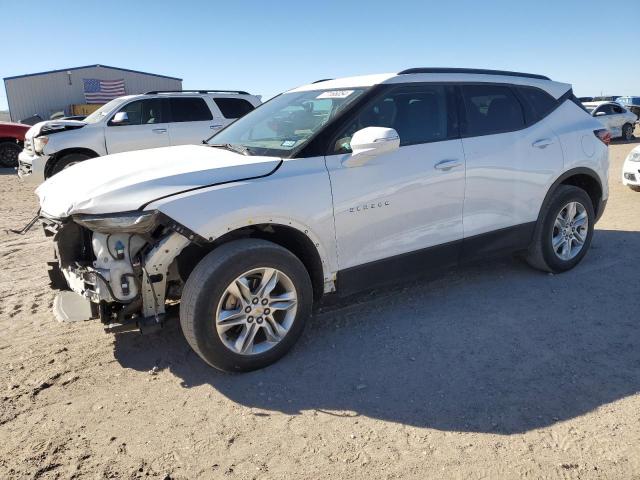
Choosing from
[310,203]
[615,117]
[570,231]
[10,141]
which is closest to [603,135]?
[570,231]

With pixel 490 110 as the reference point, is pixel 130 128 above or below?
above

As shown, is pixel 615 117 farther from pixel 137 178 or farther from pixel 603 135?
pixel 137 178

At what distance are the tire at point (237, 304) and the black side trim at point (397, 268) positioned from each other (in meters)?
0.37

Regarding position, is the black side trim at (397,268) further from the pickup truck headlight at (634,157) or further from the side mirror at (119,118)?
the side mirror at (119,118)

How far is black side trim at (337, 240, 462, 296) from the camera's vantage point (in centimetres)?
369

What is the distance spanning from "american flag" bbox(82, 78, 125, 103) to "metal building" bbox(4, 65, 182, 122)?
0.81 ft

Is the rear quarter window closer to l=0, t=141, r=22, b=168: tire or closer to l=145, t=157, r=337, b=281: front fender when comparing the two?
l=145, t=157, r=337, b=281: front fender

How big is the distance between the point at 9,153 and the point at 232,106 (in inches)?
370

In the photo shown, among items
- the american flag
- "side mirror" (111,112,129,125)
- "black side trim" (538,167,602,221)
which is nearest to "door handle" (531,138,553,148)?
"black side trim" (538,167,602,221)

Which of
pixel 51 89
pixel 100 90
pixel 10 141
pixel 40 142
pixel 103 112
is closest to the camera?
pixel 40 142

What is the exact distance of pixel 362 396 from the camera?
10.0 ft

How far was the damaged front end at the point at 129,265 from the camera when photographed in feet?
9.68

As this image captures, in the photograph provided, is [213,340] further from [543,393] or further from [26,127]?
[26,127]

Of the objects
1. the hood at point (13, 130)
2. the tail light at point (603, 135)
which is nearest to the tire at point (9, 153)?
the hood at point (13, 130)
